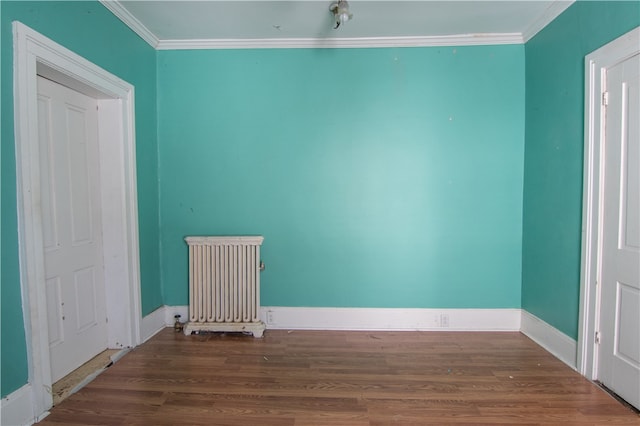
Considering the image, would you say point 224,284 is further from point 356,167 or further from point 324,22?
point 324,22

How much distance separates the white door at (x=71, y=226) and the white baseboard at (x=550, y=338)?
11.8ft

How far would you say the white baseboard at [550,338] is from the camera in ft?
7.11

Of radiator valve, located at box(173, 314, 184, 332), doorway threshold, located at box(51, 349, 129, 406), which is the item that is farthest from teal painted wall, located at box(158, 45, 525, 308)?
doorway threshold, located at box(51, 349, 129, 406)

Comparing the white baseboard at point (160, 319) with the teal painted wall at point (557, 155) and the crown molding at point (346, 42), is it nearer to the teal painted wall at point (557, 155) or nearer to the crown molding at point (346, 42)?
the crown molding at point (346, 42)

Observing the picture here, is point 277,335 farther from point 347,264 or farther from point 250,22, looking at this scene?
point 250,22

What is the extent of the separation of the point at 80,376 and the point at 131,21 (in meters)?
2.69

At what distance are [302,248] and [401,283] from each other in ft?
3.22

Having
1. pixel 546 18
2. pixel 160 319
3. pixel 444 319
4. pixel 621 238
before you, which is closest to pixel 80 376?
pixel 160 319

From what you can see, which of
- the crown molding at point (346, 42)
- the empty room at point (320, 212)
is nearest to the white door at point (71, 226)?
the empty room at point (320, 212)

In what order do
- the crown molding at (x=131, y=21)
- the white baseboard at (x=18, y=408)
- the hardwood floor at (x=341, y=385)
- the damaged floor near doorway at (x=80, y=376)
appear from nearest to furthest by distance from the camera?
the white baseboard at (x=18, y=408)
the hardwood floor at (x=341, y=385)
the damaged floor near doorway at (x=80, y=376)
the crown molding at (x=131, y=21)

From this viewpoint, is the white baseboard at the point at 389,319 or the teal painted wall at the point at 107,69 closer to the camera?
the teal painted wall at the point at 107,69

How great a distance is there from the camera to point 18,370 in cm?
156

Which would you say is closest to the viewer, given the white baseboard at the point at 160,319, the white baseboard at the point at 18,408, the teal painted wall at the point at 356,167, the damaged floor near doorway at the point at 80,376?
the white baseboard at the point at 18,408

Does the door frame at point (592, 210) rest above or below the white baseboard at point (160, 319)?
above
